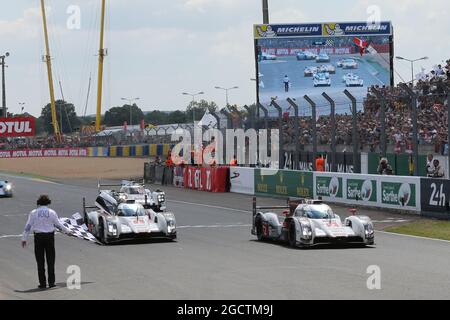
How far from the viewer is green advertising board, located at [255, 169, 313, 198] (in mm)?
32031

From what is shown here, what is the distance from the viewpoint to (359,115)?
32.8m

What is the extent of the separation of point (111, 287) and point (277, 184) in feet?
71.3

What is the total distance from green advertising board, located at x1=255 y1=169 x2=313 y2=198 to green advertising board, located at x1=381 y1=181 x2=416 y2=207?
187 inches

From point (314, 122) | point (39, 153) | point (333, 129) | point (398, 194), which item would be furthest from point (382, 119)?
point (39, 153)

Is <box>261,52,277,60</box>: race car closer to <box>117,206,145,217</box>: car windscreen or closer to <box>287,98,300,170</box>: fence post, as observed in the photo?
<box>287,98,300,170</box>: fence post

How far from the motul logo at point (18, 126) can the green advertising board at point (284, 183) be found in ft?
44.0

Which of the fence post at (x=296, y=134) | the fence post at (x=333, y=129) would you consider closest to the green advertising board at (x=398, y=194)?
the fence post at (x=333, y=129)

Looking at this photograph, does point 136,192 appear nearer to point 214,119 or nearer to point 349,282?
point 349,282

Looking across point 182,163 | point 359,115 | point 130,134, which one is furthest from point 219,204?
point 130,134

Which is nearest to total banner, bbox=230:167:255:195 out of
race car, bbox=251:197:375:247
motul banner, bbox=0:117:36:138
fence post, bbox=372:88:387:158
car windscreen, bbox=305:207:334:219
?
fence post, bbox=372:88:387:158

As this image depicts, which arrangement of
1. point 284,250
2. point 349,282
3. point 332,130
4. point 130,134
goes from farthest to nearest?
point 130,134, point 332,130, point 284,250, point 349,282

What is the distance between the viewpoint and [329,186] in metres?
30.7

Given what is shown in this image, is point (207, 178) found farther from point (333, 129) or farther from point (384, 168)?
point (384, 168)
